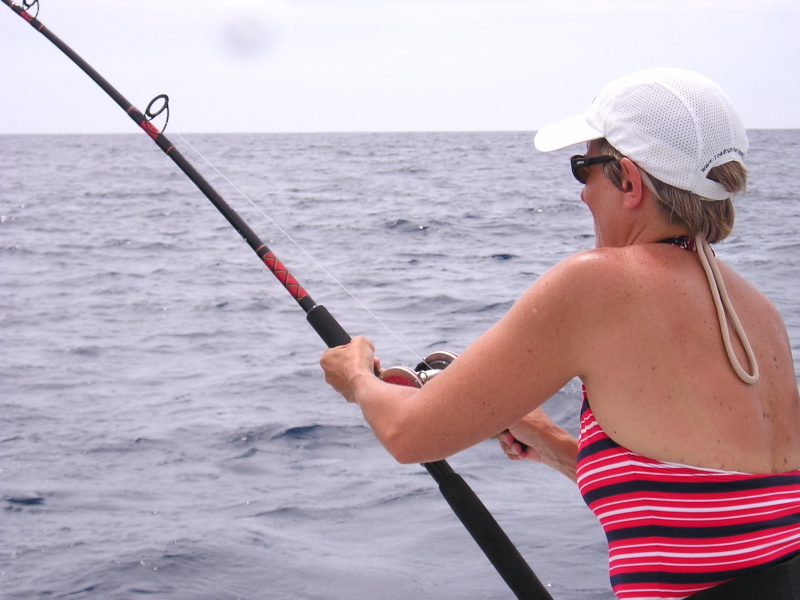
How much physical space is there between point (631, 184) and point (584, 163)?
100 mm

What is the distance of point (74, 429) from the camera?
201 inches

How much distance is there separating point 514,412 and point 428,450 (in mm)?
159

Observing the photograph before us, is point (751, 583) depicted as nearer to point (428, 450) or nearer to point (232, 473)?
point (428, 450)

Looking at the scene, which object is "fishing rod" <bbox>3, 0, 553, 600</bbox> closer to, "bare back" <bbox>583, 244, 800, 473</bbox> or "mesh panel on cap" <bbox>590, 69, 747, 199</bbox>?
"bare back" <bbox>583, 244, 800, 473</bbox>

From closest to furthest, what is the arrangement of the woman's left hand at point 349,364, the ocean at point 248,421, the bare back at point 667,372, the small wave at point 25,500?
the bare back at point 667,372
the woman's left hand at point 349,364
the ocean at point 248,421
the small wave at point 25,500

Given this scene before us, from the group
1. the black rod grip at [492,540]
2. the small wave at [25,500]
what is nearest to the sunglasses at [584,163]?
the black rod grip at [492,540]

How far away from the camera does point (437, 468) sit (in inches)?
73.5

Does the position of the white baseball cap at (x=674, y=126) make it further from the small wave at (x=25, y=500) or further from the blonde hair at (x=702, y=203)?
the small wave at (x=25, y=500)

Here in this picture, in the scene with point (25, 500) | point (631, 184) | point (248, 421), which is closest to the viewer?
point (631, 184)

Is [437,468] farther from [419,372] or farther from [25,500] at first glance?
[25,500]

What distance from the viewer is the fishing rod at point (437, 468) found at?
5.90ft

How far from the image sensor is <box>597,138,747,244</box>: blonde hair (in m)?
1.38

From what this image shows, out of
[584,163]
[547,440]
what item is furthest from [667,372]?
[547,440]

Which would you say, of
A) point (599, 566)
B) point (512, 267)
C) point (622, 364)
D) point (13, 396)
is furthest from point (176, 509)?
point (512, 267)
